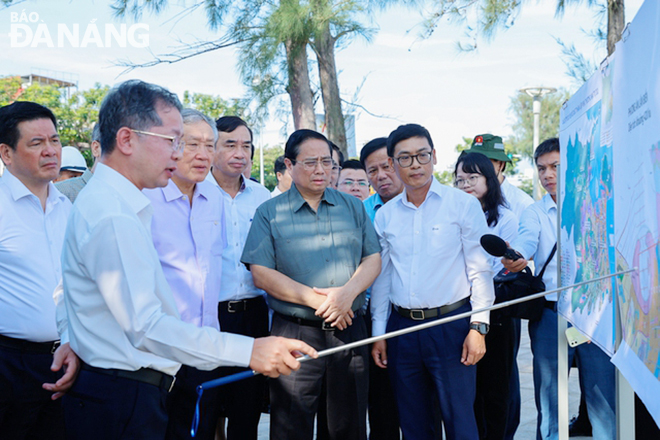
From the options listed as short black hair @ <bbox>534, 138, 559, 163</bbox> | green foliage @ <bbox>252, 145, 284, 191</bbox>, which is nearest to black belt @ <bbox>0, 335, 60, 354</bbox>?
short black hair @ <bbox>534, 138, 559, 163</bbox>

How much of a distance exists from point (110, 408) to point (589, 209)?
1895mm

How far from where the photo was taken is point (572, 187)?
279 centimetres

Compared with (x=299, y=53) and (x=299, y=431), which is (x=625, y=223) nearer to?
(x=299, y=431)

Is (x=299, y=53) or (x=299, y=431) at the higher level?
(x=299, y=53)

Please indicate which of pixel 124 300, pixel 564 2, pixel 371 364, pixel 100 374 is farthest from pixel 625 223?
pixel 564 2

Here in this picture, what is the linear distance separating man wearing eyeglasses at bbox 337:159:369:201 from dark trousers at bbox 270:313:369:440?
1.83m

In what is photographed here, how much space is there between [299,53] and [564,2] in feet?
10.6

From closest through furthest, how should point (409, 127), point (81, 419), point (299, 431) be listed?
point (81, 419), point (299, 431), point (409, 127)

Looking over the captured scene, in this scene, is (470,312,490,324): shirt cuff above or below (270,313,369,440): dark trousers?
above

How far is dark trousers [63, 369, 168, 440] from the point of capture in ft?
6.36

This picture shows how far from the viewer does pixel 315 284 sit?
318cm

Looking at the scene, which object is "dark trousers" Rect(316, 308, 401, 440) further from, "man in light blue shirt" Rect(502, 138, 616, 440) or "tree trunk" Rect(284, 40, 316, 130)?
"tree trunk" Rect(284, 40, 316, 130)

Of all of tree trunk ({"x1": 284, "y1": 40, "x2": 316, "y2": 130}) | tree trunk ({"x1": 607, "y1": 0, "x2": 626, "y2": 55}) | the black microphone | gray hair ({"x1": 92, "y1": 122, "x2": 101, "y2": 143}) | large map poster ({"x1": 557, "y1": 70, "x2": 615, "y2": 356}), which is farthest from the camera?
tree trunk ({"x1": 284, "y1": 40, "x2": 316, "y2": 130})

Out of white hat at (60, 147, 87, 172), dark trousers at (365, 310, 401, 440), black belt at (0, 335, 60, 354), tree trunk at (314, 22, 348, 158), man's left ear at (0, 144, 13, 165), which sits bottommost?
dark trousers at (365, 310, 401, 440)
